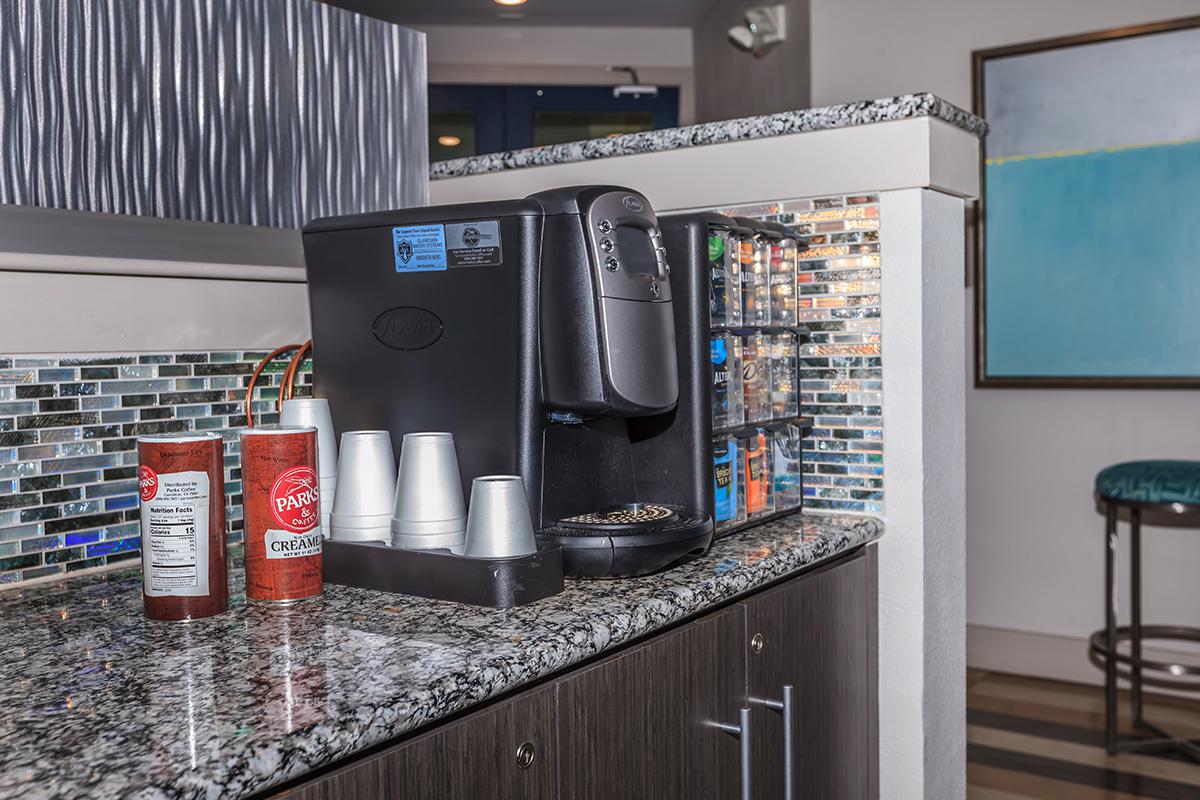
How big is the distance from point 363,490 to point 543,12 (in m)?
4.10

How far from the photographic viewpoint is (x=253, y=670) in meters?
0.85

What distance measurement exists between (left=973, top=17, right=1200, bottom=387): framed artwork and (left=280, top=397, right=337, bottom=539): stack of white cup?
2.69 metres

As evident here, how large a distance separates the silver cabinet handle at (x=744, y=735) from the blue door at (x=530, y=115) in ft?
13.4

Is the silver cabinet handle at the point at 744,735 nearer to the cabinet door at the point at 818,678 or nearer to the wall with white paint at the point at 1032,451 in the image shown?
the cabinet door at the point at 818,678

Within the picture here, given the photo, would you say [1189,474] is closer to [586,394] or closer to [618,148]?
[618,148]

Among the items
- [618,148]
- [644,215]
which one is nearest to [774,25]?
[618,148]

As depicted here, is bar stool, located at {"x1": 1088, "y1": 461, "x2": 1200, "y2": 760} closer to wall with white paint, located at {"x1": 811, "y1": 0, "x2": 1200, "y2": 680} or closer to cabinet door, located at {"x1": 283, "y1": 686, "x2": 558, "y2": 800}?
wall with white paint, located at {"x1": 811, "y1": 0, "x2": 1200, "y2": 680}

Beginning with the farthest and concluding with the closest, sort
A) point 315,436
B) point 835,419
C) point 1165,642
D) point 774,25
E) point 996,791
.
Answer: point 774,25, point 1165,642, point 996,791, point 835,419, point 315,436

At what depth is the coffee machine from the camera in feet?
3.68

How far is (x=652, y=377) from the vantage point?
115 centimetres

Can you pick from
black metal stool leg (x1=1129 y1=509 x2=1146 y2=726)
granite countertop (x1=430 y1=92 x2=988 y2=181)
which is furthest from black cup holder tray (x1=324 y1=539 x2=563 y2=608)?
black metal stool leg (x1=1129 y1=509 x2=1146 y2=726)

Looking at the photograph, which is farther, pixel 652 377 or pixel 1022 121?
pixel 1022 121

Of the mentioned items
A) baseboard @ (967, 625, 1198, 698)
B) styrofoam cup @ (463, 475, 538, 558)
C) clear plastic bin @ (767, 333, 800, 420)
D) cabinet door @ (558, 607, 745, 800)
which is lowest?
baseboard @ (967, 625, 1198, 698)

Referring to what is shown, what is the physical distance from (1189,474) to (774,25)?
2181 mm
